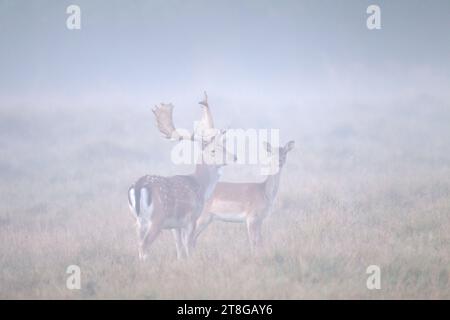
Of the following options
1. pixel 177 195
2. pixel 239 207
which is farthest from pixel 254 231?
pixel 177 195

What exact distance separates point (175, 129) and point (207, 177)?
68 cm

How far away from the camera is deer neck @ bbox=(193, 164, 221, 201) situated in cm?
792

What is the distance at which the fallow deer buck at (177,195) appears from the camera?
278 inches

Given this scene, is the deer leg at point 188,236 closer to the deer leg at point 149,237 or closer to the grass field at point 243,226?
the grass field at point 243,226

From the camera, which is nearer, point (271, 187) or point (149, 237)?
point (149, 237)

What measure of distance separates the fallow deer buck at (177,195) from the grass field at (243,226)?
0.94 feet

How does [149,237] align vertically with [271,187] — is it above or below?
below

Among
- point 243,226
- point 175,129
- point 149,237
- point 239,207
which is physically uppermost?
point 175,129

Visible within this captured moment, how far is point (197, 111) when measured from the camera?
17609mm

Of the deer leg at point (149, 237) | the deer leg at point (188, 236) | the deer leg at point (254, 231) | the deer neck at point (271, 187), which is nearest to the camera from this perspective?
the deer leg at point (149, 237)

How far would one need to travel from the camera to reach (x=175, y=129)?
8.16 meters

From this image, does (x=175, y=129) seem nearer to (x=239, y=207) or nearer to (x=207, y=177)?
(x=207, y=177)

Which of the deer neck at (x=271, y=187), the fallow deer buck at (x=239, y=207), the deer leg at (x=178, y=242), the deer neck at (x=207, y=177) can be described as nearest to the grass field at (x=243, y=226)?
the deer leg at (x=178, y=242)

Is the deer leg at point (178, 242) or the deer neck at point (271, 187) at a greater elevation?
the deer neck at point (271, 187)
